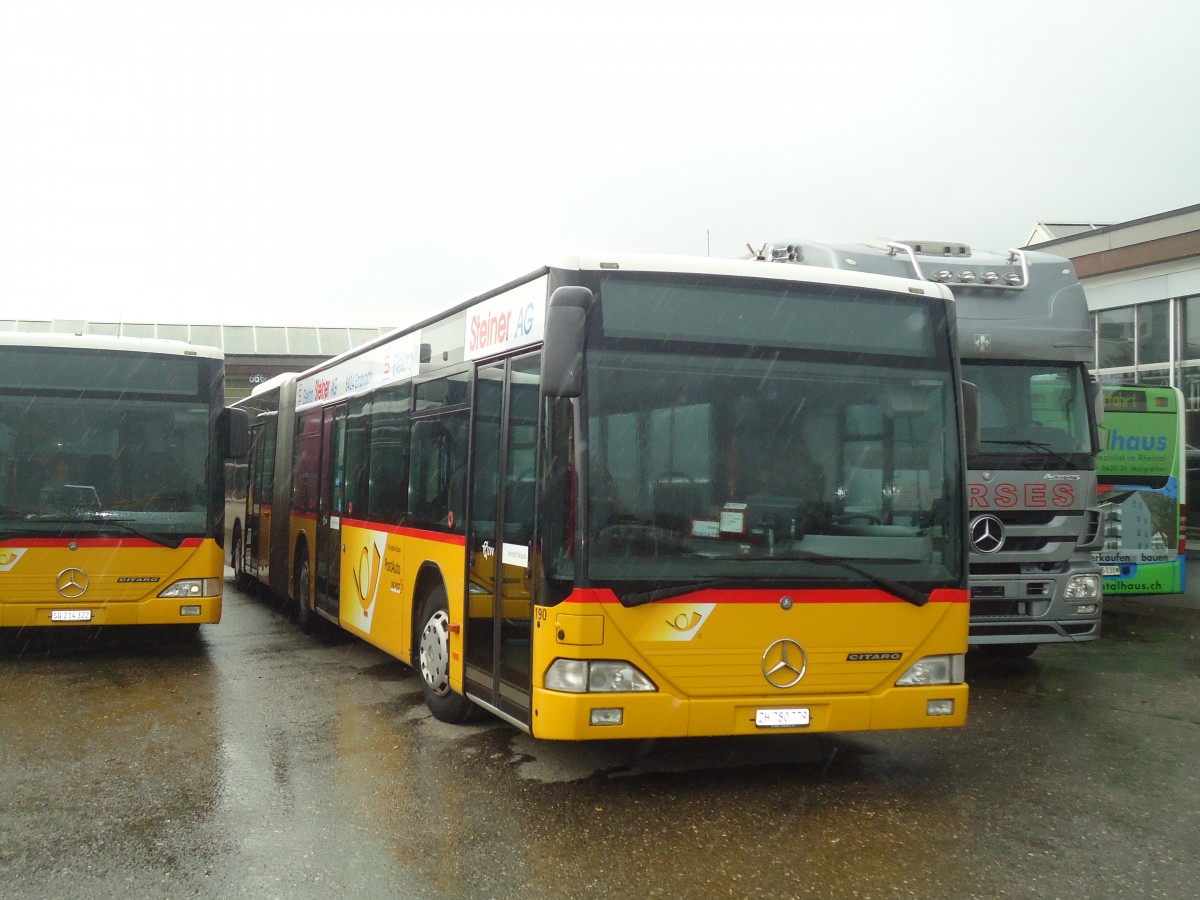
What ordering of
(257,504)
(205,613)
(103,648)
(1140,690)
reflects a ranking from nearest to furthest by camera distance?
(1140,690) → (205,613) → (103,648) → (257,504)

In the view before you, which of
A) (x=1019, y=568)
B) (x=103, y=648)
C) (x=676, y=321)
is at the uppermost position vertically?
(x=676, y=321)

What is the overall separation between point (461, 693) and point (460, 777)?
0.92 meters

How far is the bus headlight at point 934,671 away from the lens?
6.26m

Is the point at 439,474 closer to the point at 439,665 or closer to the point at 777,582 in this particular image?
the point at 439,665

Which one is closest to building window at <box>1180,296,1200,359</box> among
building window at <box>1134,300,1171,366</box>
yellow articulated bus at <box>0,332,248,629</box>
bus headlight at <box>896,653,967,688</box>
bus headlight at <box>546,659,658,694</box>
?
building window at <box>1134,300,1171,366</box>

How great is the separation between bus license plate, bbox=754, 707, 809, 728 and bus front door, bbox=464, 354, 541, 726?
116 centimetres

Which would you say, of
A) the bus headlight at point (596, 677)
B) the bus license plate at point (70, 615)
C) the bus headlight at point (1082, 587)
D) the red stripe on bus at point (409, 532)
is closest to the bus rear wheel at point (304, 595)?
the red stripe on bus at point (409, 532)

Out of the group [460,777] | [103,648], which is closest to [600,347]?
[460,777]

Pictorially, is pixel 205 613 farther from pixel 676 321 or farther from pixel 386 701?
pixel 676 321

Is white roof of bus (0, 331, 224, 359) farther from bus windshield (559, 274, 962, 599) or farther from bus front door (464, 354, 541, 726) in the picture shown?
bus windshield (559, 274, 962, 599)

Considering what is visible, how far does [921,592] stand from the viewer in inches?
246

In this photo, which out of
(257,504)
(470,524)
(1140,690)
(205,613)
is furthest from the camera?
(257,504)

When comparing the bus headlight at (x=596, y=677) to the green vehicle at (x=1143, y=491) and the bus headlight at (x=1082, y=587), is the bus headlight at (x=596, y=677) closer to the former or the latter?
the bus headlight at (x=1082, y=587)

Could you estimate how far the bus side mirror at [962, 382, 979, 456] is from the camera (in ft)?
22.3
